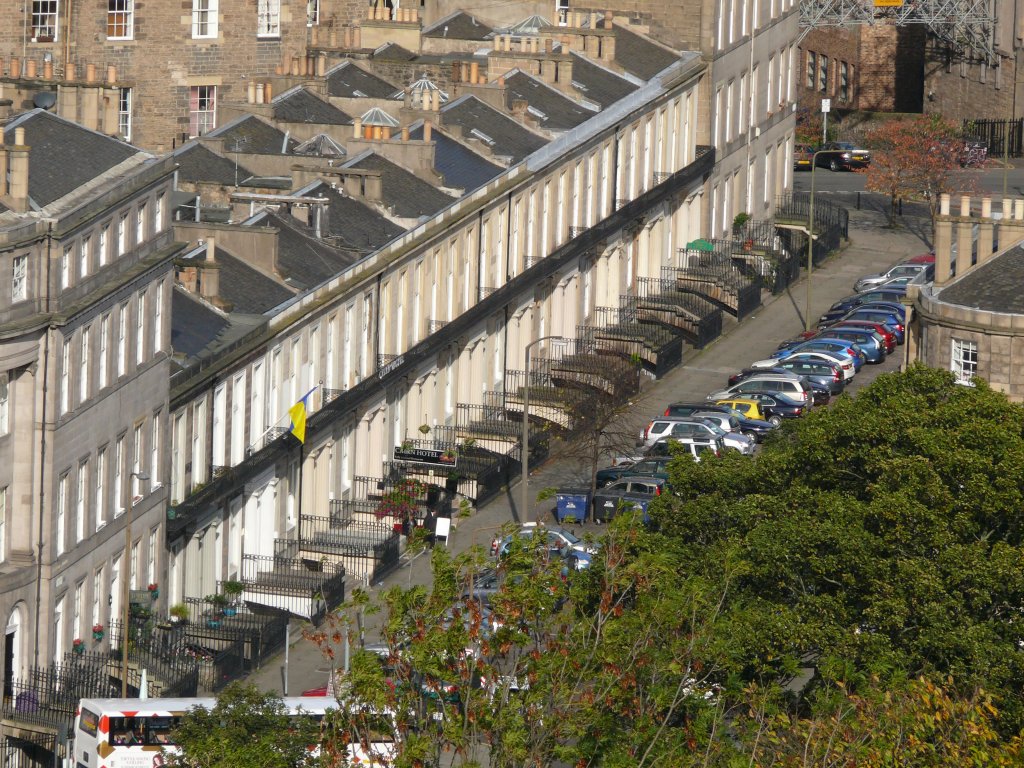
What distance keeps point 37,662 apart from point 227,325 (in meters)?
13.9

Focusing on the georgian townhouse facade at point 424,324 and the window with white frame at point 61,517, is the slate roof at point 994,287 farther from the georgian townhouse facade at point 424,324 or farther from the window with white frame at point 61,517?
the window with white frame at point 61,517

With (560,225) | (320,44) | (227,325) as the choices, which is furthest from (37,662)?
(320,44)

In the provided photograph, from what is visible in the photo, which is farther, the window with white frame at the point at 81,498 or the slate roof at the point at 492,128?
the slate roof at the point at 492,128

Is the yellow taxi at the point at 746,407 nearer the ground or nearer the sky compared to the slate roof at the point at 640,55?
nearer the ground

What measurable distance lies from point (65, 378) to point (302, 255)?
17.2 metres

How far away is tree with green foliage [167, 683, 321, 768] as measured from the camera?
178ft

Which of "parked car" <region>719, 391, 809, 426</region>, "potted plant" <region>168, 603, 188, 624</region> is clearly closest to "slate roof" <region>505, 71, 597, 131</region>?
"parked car" <region>719, 391, 809, 426</region>

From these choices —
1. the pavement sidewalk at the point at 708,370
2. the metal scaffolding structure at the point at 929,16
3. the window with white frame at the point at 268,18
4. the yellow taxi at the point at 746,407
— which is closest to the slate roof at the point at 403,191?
the pavement sidewalk at the point at 708,370

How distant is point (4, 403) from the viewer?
71250 mm

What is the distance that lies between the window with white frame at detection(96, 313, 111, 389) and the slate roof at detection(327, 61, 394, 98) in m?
35.4

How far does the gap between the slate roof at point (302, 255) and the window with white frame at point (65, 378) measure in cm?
1450

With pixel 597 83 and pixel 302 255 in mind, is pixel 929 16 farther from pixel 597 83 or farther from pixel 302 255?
pixel 302 255

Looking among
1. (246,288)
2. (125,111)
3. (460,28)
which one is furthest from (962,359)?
(460,28)

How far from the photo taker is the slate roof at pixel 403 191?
313ft
